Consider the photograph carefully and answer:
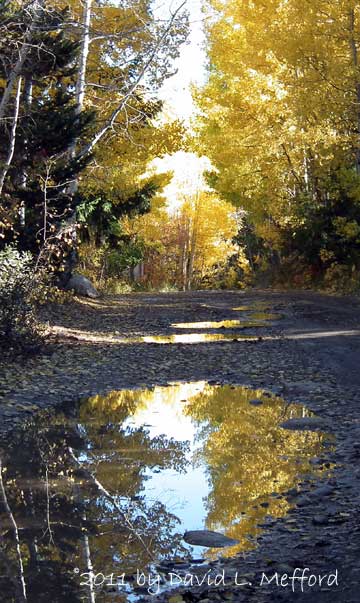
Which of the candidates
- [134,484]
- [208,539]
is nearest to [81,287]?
[134,484]

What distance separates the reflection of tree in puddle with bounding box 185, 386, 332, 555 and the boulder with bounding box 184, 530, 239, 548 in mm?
68

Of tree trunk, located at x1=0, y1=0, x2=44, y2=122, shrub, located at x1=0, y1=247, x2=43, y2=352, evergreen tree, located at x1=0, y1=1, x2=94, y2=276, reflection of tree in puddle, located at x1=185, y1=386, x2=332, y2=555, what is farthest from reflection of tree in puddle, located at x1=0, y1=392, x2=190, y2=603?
evergreen tree, located at x1=0, y1=1, x2=94, y2=276

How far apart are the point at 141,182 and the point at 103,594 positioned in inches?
806

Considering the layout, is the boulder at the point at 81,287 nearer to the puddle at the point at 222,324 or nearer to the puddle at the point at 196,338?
the puddle at the point at 222,324

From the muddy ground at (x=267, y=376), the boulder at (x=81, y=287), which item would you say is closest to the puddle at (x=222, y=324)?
the muddy ground at (x=267, y=376)

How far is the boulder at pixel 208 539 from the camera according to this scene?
12.1ft

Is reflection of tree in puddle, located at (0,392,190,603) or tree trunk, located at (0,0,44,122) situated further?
tree trunk, located at (0,0,44,122)

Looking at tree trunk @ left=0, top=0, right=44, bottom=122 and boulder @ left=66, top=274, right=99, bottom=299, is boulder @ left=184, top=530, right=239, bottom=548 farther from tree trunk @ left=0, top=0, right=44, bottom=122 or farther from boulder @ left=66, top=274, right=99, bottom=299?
boulder @ left=66, top=274, right=99, bottom=299

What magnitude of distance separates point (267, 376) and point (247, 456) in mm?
3414

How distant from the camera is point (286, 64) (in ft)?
63.4

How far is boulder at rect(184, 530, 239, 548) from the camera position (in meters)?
3.68

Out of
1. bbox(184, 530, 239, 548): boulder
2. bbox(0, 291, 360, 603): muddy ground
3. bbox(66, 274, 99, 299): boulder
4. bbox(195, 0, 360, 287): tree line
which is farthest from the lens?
bbox(66, 274, 99, 299): boulder

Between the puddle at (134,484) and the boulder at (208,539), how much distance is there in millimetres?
49

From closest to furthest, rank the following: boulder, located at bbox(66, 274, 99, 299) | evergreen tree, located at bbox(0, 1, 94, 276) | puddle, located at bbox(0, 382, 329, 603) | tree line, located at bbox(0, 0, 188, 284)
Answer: puddle, located at bbox(0, 382, 329, 603), tree line, located at bbox(0, 0, 188, 284), evergreen tree, located at bbox(0, 1, 94, 276), boulder, located at bbox(66, 274, 99, 299)
